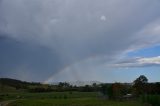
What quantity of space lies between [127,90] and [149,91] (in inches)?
1307

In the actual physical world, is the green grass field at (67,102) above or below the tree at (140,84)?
below

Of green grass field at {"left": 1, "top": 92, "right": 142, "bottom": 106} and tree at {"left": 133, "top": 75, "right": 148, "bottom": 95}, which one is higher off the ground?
tree at {"left": 133, "top": 75, "right": 148, "bottom": 95}

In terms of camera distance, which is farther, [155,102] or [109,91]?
[109,91]

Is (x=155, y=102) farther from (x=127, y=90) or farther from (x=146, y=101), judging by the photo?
(x=127, y=90)

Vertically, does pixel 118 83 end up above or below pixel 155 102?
above

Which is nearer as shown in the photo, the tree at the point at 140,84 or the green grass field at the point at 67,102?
the green grass field at the point at 67,102

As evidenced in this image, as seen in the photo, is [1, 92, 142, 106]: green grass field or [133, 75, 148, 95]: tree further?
[133, 75, 148, 95]: tree

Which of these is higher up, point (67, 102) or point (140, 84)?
point (140, 84)

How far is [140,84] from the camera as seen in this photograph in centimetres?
14088

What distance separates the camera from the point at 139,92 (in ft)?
451

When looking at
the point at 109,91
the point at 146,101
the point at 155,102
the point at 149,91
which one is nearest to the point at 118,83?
the point at 109,91

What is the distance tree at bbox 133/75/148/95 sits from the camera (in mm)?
138125

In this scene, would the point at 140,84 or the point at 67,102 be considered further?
the point at 140,84

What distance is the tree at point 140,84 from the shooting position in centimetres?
13812
